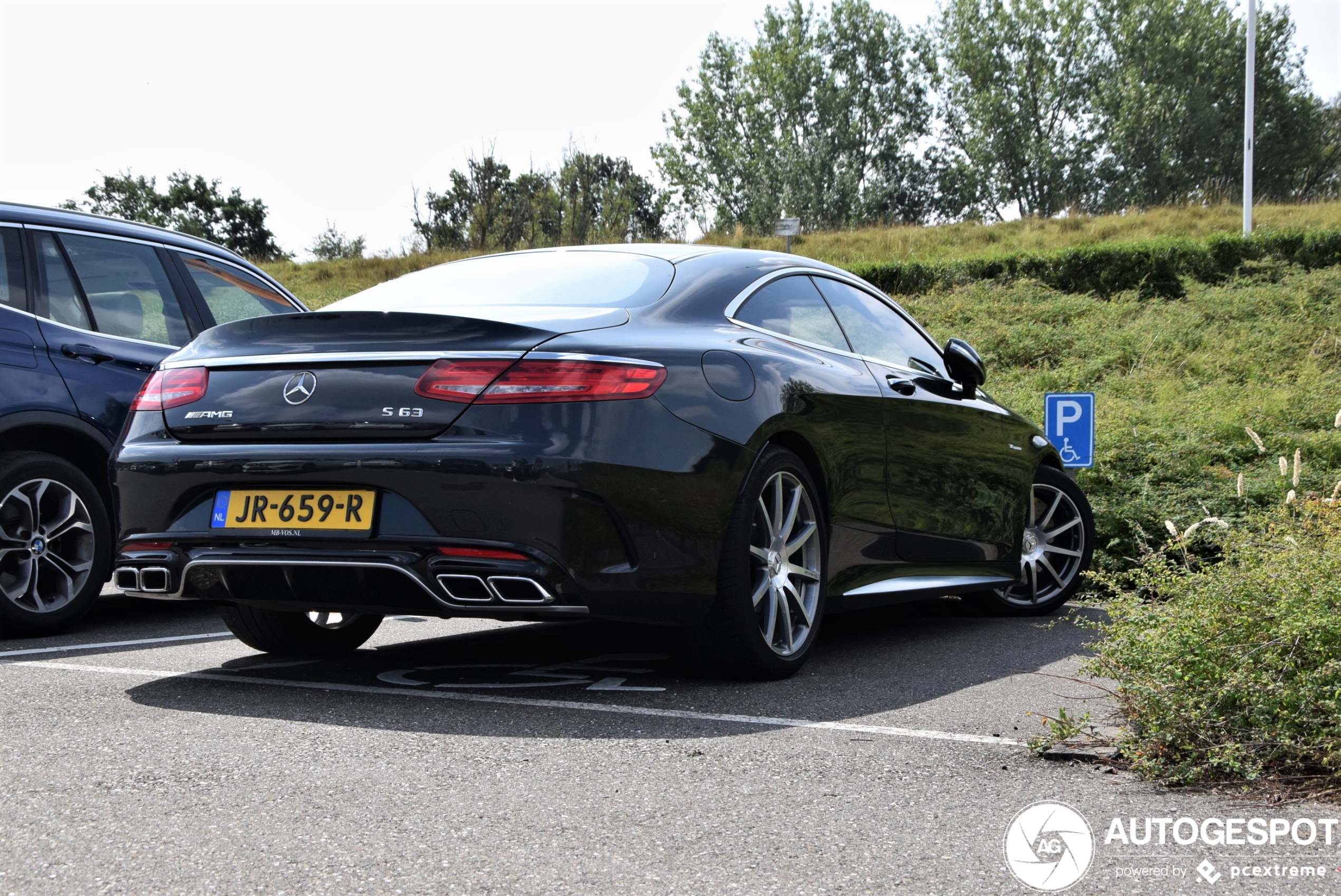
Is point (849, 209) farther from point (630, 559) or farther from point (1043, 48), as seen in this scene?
point (630, 559)

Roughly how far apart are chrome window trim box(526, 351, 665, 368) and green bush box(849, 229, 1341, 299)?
829 inches

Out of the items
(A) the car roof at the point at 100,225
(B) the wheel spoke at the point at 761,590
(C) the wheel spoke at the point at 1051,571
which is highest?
(A) the car roof at the point at 100,225

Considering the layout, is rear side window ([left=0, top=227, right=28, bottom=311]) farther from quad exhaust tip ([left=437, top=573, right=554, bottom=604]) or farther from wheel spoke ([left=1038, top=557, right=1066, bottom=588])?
wheel spoke ([left=1038, top=557, right=1066, bottom=588])

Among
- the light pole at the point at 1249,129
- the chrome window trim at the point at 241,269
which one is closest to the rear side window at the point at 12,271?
the chrome window trim at the point at 241,269

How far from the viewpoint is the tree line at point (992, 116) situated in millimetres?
67000

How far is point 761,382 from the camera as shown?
448 cm

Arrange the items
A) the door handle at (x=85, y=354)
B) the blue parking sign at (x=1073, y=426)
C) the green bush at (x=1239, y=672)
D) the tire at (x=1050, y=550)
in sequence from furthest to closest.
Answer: the blue parking sign at (x=1073, y=426), the tire at (x=1050, y=550), the door handle at (x=85, y=354), the green bush at (x=1239, y=672)

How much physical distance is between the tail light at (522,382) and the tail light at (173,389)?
0.86 metres

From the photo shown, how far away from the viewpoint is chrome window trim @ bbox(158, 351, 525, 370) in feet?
13.1

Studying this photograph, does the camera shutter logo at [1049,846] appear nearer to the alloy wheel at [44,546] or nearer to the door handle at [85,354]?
the alloy wheel at [44,546]

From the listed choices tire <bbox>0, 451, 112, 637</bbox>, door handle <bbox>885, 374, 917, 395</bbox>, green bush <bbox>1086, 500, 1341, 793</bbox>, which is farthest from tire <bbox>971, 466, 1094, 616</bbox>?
tire <bbox>0, 451, 112, 637</bbox>

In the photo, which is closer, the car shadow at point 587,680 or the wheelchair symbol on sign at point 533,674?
the car shadow at point 587,680

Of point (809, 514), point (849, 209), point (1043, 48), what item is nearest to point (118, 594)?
point (809, 514)

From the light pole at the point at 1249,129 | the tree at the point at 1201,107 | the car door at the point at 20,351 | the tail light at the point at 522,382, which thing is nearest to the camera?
the tail light at the point at 522,382
